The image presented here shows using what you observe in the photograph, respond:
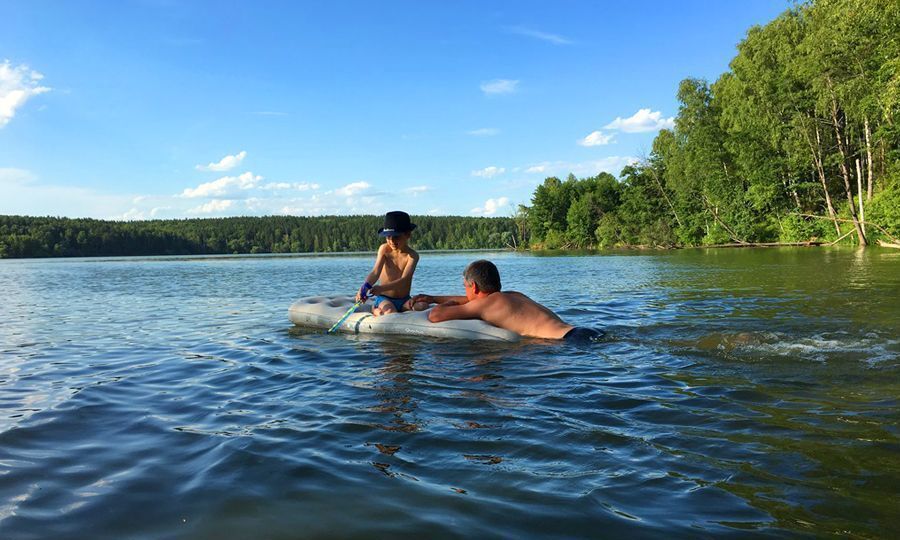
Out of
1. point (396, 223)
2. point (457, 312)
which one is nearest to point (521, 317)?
point (457, 312)

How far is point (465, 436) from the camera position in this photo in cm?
387

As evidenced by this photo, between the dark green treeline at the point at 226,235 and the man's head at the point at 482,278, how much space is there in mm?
102004

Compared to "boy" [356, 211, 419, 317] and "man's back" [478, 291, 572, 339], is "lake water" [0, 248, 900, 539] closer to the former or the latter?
"man's back" [478, 291, 572, 339]

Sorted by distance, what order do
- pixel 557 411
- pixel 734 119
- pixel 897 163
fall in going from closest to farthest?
pixel 557 411 → pixel 897 163 → pixel 734 119

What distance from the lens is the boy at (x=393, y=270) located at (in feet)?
28.8

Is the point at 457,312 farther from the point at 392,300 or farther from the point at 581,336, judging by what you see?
the point at 581,336

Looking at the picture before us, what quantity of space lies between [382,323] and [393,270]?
1.03 metres

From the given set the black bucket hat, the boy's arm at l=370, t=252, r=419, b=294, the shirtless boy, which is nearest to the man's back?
the shirtless boy

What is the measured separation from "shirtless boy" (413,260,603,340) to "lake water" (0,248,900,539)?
388mm

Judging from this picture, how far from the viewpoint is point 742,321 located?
8.57 m

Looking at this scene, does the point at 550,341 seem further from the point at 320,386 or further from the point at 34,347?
the point at 34,347

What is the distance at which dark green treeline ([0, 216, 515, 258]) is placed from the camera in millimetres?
106188

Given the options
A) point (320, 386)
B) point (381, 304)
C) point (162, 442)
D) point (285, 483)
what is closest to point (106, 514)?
point (285, 483)

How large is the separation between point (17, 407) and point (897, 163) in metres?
39.9
